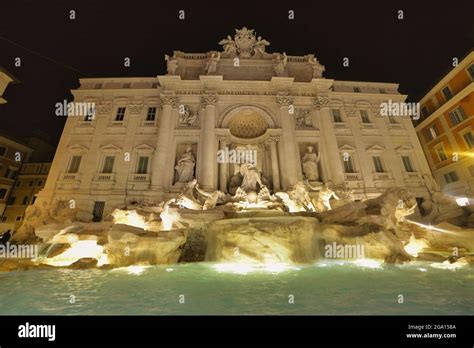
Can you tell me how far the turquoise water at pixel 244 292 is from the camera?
374 centimetres

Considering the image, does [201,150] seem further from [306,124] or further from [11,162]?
[11,162]

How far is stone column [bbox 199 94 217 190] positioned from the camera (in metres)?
16.9

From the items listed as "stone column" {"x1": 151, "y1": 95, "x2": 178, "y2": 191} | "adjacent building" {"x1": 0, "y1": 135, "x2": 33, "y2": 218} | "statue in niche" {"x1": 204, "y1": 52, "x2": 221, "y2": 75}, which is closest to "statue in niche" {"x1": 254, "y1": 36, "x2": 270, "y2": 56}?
"statue in niche" {"x1": 204, "y1": 52, "x2": 221, "y2": 75}

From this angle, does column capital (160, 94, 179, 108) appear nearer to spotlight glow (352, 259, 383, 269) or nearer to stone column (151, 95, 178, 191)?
stone column (151, 95, 178, 191)

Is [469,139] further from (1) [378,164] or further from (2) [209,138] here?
(2) [209,138]

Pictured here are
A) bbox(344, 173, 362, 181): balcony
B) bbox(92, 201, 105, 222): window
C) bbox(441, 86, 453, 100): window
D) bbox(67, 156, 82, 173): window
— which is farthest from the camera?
bbox(441, 86, 453, 100): window

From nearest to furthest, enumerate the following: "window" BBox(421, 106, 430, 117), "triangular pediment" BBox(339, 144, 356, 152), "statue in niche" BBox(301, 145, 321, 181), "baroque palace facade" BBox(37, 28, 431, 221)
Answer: "baroque palace facade" BBox(37, 28, 431, 221) < "statue in niche" BBox(301, 145, 321, 181) < "triangular pediment" BBox(339, 144, 356, 152) < "window" BBox(421, 106, 430, 117)

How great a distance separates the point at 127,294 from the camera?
459 centimetres

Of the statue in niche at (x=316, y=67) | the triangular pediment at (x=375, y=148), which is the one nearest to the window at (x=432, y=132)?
the triangular pediment at (x=375, y=148)

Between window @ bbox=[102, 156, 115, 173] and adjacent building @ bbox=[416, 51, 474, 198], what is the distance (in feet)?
102

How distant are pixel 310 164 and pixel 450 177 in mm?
15394

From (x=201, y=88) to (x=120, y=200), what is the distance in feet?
38.7

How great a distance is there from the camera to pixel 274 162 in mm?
18516

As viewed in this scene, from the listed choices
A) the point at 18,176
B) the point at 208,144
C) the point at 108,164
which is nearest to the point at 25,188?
the point at 18,176
